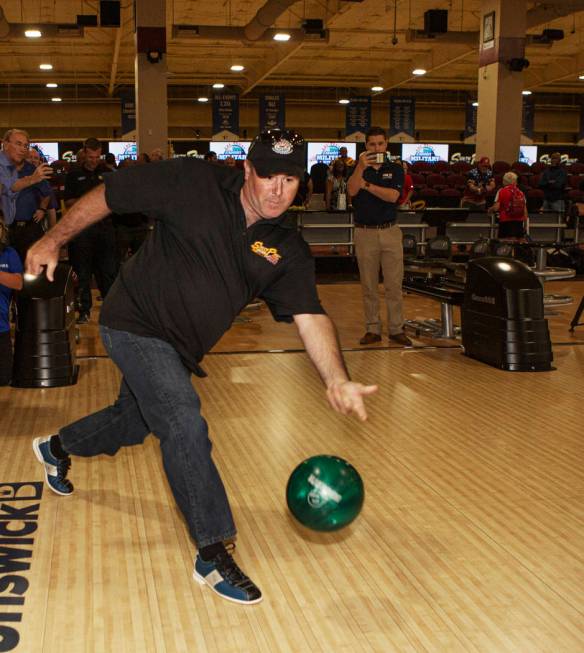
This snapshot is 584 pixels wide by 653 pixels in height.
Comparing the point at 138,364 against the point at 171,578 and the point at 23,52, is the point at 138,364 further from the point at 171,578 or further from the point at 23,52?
the point at 23,52

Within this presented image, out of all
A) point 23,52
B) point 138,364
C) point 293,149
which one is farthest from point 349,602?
point 23,52

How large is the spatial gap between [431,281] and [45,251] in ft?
17.4

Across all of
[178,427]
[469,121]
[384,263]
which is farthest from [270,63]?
[178,427]

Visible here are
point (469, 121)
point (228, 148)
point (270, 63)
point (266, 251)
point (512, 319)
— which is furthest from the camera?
point (469, 121)

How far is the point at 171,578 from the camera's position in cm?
286

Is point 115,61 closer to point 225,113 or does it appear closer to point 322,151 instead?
point 225,113

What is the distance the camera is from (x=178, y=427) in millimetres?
2641

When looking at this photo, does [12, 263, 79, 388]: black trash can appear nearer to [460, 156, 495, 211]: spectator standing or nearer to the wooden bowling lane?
the wooden bowling lane

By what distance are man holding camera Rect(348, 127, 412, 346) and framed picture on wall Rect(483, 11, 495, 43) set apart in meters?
10.2

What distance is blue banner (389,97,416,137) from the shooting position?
26.5 meters

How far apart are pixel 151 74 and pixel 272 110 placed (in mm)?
10467

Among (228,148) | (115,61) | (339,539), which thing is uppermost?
(115,61)

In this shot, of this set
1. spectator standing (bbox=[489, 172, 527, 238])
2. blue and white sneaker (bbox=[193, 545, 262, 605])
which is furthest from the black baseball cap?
spectator standing (bbox=[489, 172, 527, 238])

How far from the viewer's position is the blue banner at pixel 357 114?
26438 millimetres
